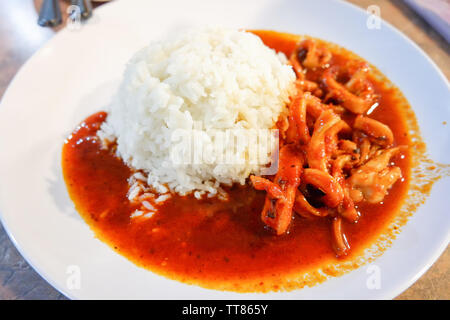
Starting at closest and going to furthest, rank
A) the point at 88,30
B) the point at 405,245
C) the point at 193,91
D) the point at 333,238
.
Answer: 1. the point at 405,245
2. the point at 333,238
3. the point at 193,91
4. the point at 88,30

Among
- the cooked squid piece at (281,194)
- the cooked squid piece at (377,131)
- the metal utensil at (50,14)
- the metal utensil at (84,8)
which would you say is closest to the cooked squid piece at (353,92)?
the cooked squid piece at (377,131)

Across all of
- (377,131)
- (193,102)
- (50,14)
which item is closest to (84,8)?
(50,14)

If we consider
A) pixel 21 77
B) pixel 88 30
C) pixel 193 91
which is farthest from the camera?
pixel 88 30

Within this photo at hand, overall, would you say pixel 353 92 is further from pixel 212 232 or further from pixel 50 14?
pixel 50 14

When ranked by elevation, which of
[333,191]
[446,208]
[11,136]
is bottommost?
[11,136]

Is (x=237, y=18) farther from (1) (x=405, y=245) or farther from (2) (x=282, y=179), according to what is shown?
(1) (x=405, y=245)

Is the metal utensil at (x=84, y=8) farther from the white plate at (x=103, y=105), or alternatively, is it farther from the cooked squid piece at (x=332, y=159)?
the cooked squid piece at (x=332, y=159)

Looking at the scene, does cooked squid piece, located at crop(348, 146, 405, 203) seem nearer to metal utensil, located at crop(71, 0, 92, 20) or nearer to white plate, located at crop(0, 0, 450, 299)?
white plate, located at crop(0, 0, 450, 299)

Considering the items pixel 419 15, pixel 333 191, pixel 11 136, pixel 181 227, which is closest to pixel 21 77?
pixel 11 136
